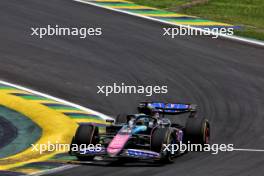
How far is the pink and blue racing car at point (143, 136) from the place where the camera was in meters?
16.8

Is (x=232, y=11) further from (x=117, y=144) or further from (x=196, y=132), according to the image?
(x=117, y=144)

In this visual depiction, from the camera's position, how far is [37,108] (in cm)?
2206

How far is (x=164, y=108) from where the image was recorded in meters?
18.7

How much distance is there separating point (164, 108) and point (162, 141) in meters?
1.95

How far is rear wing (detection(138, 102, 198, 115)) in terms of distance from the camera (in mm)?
18594

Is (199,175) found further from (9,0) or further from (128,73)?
(9,0)

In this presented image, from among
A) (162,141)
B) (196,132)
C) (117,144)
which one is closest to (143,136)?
(162,141)

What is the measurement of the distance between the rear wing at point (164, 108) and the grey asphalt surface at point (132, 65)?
1108 millimetres

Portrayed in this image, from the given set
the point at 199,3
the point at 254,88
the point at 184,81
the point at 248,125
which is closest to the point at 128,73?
the point at 184,81

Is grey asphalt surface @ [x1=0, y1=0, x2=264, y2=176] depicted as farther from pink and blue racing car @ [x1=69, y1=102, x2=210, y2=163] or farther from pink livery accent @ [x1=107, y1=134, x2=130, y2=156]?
pink livery accent @ [x1=107, y1=134, x2=130, y2=156]

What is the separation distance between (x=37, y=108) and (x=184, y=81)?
5.01m

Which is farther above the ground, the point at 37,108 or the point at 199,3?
the point at 199,3

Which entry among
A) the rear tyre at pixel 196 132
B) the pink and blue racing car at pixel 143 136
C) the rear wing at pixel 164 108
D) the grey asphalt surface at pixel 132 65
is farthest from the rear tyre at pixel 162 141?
the rear wing at pixel 164 108

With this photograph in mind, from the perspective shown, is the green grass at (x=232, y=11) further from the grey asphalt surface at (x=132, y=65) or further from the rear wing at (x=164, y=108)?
the rear wing at (x=164, y=108)
